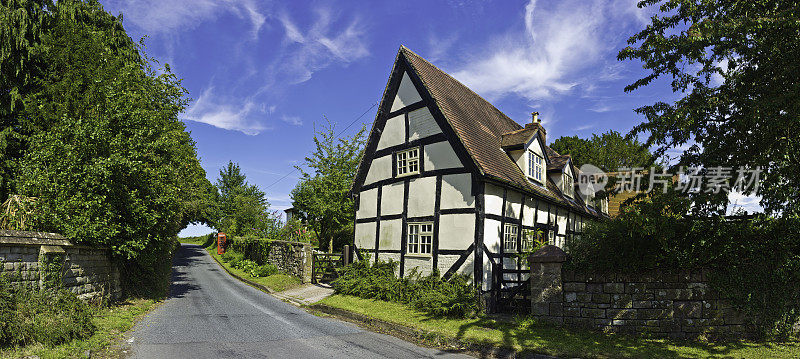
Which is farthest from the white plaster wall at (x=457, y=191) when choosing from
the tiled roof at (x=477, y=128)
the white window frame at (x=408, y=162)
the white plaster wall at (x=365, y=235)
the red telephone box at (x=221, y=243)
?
the red telephone box at (x=221, y=243)

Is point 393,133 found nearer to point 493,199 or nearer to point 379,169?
point 379,169

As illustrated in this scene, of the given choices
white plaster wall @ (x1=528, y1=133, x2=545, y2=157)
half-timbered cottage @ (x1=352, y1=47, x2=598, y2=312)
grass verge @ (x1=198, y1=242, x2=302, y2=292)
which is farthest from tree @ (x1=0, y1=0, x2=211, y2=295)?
white plaster wall @ (x1=528, y1=133, x2=545, y2=157)

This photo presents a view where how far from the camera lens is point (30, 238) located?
886 centimetres

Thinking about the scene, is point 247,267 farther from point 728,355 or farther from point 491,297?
point 728,355

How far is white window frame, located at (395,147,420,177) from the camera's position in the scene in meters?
15.7

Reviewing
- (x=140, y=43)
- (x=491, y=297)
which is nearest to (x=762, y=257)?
(x=491, y=297)

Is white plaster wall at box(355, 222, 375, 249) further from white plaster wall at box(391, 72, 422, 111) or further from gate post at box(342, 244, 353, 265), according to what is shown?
white plaster wall at box(391, 72, 422, 111)

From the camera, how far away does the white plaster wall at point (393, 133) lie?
16.5 meters

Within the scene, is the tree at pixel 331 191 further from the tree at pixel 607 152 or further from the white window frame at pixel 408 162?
the tree at pixel 607 152

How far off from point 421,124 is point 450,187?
2.98m

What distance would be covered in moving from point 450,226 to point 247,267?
660 inches

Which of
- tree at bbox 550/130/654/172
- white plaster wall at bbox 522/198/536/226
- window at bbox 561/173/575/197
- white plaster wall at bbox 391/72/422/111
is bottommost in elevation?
white plaster wall at bbox 522/198/536/226

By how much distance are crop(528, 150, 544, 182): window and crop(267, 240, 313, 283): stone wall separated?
11.1 meters

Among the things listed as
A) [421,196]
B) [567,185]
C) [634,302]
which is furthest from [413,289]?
[567,185]
